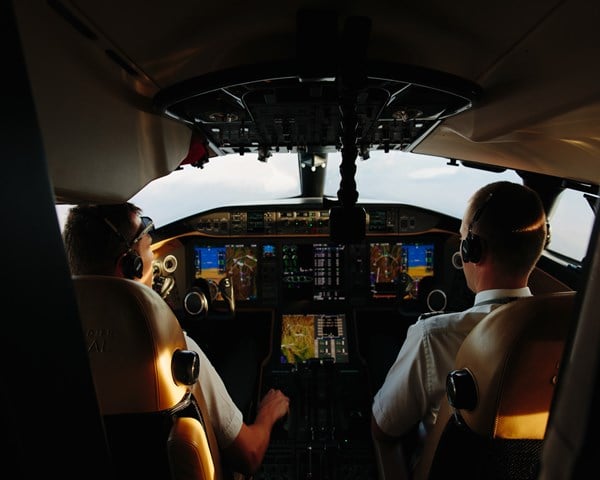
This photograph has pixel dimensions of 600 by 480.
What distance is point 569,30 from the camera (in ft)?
2.66

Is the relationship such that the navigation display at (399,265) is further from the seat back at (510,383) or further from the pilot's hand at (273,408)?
the seat back at (510,383)

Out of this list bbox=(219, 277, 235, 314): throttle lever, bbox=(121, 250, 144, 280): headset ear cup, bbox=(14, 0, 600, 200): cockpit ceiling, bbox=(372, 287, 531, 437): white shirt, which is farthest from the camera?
bbox=(219, 277, 235, 314): throttle lever

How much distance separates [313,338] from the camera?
9.77 feet

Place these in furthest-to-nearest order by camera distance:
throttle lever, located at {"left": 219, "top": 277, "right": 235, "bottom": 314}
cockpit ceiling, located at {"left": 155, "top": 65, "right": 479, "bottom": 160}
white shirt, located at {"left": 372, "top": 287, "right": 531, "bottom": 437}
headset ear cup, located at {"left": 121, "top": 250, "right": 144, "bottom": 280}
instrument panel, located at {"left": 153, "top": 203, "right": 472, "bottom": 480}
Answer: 1. throttle lever, located at {"left": 219, "top": 277, "right": 235, "bottom": 314}
2. instrument panel, located at {"left": 153, "top": 203, "right": 472, "bottom": 480}
3. headset ear cup, located at {"left": 121, "top": 250, "right": 144, "bottom": 280}
4. white shirt, located at {"left": 372, "top": 287, "right": 531, "bottom": 437}
5. cockpit ceiling, located at {"left": 155, "top": 65, "right": 479, "bottom": 160}

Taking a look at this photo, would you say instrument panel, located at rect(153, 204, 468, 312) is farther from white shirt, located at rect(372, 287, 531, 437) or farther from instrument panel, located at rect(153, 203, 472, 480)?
white shirt, located at rect(372, 287, 531, 437)

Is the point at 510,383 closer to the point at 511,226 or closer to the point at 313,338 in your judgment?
the point at 511,226

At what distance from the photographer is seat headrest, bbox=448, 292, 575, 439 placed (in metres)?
0.83

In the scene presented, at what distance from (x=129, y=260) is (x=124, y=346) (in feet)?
1.82

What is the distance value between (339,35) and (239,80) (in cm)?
29

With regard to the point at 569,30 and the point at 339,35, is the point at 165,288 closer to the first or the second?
the point at 339,35

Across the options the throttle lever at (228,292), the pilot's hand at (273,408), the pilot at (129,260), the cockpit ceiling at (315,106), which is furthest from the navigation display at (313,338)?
the cockpit ceiling at (315,106)

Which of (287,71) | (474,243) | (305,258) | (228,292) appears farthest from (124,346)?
(305,258)

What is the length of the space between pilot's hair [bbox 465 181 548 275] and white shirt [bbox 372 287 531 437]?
0.12m

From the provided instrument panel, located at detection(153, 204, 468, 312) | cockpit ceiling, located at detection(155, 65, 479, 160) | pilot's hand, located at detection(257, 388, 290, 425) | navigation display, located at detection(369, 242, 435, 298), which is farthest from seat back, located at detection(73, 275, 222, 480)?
navigation display, located at detection(369, 242, 435, 298)
